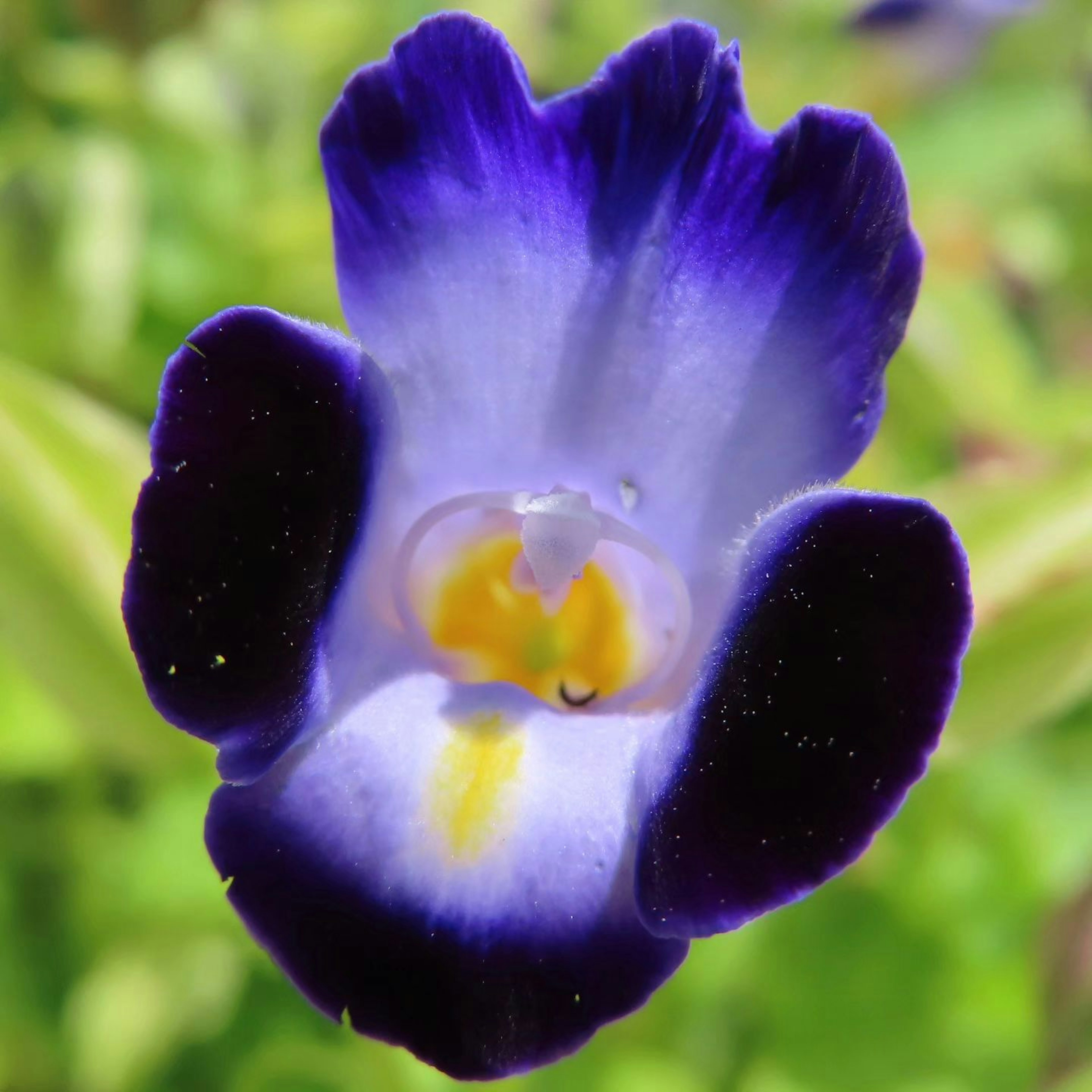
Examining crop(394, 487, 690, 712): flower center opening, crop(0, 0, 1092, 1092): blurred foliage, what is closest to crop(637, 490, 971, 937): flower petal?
crop(394, 487, 690, 712): flower center opening

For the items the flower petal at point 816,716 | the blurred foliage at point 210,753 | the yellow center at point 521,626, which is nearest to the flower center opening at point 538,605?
the yellow center at point 521,626

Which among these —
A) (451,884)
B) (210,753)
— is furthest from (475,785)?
(210,753)

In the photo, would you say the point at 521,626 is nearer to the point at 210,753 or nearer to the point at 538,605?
the point at 538,605

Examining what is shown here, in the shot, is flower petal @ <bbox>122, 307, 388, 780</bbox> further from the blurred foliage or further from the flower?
the blurred foliage

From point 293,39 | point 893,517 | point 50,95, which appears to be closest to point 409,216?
point 893,517

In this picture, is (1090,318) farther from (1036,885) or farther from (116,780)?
(116,780)

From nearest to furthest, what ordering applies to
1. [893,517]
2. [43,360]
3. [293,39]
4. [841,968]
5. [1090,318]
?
[893,517], [841,968], [43,360], [293,39], [1090,318]
